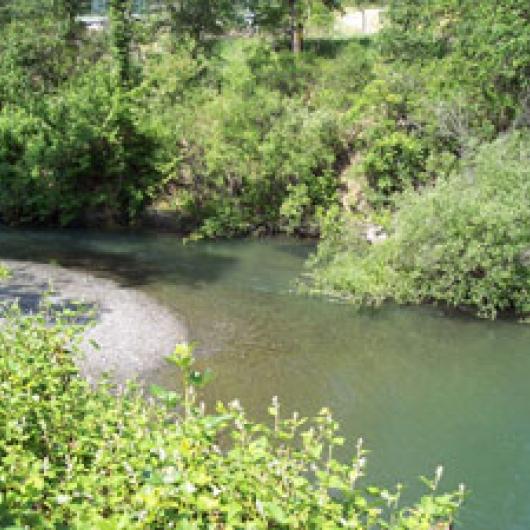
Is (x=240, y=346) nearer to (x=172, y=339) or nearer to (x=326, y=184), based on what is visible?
(x=172, y=339)

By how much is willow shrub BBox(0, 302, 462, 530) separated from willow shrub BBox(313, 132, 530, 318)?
1433 cm

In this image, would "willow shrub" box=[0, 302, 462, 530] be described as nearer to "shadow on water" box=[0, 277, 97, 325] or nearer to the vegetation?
"shadow on water" box=[0, 277, 97, 325]

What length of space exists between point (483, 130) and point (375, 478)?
1846 cm

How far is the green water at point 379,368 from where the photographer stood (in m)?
11.8

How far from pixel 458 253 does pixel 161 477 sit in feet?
52.7

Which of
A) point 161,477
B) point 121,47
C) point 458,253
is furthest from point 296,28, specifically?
point 161,477

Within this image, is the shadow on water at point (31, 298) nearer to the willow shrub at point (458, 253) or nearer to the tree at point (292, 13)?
the willow shrub at point (458, 253)

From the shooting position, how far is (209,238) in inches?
1109

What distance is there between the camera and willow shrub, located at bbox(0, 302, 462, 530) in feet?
11.4

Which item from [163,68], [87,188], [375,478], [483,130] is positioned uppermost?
[163,68]

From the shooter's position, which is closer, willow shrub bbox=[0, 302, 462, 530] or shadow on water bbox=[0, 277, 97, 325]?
willow shrub bbox=[0, 302, 462, 530]

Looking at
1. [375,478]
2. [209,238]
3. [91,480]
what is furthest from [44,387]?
[209,238]

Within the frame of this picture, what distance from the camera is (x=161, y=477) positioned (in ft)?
10.9

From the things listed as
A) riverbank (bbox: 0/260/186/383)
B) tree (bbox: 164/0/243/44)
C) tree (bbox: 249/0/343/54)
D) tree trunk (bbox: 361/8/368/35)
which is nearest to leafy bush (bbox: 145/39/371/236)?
riverbank (bbox: 0/260/186/383)
